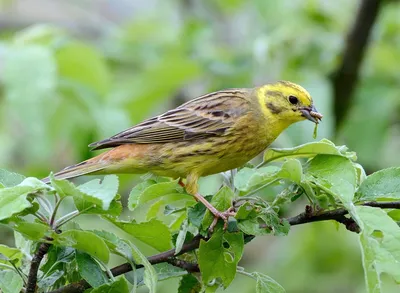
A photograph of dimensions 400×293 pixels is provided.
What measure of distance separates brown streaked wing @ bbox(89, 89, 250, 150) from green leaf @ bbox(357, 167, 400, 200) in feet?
5.26

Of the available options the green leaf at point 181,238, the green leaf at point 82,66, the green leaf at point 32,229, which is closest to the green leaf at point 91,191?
the green leaf at point 32,229

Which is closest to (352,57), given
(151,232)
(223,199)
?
(223,199)

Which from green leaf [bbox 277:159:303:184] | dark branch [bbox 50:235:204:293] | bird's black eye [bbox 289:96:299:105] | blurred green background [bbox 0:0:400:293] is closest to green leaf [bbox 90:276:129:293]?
dark branch [bbox 50:235:204:293]

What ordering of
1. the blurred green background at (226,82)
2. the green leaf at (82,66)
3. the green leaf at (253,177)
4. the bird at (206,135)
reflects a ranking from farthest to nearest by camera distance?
the green leaf at (82,66)
the blurred green background at (226,82)
the bird at (206,135)
the green leaf at (253,177)

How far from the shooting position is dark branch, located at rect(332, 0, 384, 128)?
5.59 metres

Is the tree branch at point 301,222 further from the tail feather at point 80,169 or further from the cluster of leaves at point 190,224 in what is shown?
the tail feather at point 80,169

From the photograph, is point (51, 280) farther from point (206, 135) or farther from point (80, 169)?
point (206, 135)

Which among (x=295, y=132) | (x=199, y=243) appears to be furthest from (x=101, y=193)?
(x=295, y=132)

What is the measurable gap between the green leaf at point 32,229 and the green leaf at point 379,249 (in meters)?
Result: 0.90

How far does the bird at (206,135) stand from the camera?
393 cm

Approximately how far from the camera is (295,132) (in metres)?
4.87

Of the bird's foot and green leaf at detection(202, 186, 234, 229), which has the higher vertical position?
green leaf at detection(202, 186, 234, 229)

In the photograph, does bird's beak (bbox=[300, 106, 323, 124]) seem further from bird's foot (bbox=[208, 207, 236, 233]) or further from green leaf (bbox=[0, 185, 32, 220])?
green leaf (bbox=[0, 185, 32, 220])

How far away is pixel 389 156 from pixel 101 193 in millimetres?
4842
